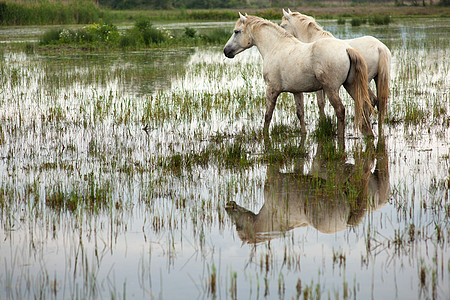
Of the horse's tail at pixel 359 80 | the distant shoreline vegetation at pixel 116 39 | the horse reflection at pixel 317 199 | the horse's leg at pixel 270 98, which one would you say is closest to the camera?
the horse reflection at pixel 317 199

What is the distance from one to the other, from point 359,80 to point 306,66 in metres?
0.72

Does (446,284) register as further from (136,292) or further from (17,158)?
(17,158)

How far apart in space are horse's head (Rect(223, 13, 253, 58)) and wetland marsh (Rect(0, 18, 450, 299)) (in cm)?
122

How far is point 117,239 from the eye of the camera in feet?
13.2

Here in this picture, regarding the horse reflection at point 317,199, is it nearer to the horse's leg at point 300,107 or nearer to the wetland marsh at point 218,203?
the wetland marsh at point 218,203

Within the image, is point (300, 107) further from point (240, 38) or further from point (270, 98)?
point (240, 38)

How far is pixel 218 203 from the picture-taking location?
4.71 metres

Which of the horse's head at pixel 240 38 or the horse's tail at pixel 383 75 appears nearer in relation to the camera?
the horse's tail at pixel 383 75

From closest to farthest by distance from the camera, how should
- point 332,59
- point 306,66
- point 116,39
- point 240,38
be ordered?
point 332,59 < point 306,66 < point 240,38 < point 116,39

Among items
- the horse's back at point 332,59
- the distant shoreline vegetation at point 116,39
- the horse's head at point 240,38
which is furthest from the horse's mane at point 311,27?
the distant shoreline vegetation at point 116,39

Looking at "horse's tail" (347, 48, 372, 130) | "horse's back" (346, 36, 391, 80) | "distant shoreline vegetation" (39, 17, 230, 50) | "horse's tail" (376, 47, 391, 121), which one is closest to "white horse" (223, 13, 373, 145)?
"horse's tail" (347, 48, 372, 130)

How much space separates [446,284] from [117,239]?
7.78 feet


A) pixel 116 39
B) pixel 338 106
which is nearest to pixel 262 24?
pixel 338 106

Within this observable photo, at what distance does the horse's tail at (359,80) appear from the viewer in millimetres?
6488
